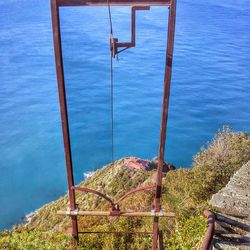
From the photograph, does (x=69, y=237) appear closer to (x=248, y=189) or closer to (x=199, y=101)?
(x=248, y=189)

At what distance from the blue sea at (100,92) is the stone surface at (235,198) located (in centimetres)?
2531

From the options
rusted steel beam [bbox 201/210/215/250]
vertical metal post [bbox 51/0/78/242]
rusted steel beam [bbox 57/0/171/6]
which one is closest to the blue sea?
vertical metal post [bbox 51/0/78/242]

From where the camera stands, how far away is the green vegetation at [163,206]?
694cm

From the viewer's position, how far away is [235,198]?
7.82m

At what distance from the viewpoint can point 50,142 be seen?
44469mm

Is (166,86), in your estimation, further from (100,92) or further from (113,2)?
(100,92)

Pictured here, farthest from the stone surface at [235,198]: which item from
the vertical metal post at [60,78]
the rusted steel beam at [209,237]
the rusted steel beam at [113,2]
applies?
the rusted steel beam at [113,2]

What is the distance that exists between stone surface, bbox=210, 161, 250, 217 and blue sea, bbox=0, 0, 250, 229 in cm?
2531

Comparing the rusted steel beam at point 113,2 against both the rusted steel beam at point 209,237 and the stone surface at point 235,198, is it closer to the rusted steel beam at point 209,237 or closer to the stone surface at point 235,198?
the rusted steel beam at point 209,237

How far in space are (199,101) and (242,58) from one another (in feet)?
62.5

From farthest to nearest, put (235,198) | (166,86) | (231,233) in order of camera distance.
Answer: (235,198), (231,233), (166,86)

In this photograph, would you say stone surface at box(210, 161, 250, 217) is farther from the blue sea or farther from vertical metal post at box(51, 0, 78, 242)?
the blue sea

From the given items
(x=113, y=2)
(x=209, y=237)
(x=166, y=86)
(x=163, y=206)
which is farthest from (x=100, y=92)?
(x=209, y=237)

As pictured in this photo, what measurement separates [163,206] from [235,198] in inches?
145
